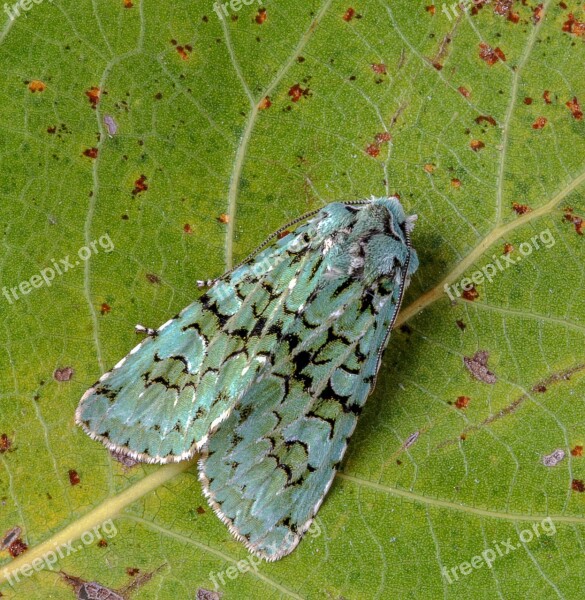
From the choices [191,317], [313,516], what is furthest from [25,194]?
[313,516]

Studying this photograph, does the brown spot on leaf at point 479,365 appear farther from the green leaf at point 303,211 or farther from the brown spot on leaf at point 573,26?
the brown spot on leaf at point 573,26

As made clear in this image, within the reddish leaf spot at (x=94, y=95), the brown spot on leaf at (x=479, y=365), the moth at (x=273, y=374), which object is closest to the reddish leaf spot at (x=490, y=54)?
the moth at (x=273, y=374)

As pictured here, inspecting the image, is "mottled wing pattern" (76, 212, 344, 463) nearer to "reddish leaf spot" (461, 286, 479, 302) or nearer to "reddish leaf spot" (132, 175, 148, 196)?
"reddish leaf spot" (132, 175, 148, 196)

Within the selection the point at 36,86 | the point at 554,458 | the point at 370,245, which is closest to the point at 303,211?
the point at 370,245

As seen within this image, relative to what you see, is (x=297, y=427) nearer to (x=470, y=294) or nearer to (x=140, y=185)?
(x=470, y=294)

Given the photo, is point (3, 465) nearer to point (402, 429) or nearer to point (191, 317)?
point (191, 317)

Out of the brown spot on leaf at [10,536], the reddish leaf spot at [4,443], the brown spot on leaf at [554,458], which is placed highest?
the reddish leaf spot at [4,443]
